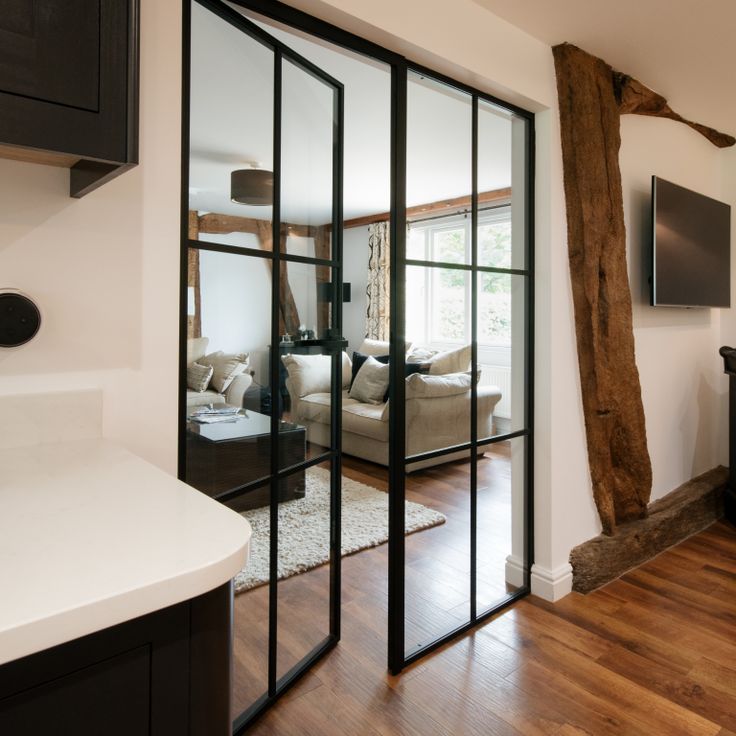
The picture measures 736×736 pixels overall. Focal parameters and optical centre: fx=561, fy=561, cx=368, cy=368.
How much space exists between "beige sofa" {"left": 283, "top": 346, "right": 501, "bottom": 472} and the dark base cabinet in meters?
1.17

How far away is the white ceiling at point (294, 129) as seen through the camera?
1459 millimetres

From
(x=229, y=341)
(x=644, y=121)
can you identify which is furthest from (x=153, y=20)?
(x=644, y=121)

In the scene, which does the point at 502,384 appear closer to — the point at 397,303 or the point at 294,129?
the point at 397,303

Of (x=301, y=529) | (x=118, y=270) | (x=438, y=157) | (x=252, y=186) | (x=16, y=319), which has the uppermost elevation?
(x=438, y=157)

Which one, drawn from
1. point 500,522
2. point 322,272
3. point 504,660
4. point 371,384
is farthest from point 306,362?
point 504,660

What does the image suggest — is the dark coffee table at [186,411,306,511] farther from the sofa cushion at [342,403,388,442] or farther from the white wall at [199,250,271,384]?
the sofa cushion at [342,403,388,442]

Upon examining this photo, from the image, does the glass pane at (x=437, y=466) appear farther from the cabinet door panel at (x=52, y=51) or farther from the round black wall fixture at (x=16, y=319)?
the cabinet door panel at (x=52, y=51)

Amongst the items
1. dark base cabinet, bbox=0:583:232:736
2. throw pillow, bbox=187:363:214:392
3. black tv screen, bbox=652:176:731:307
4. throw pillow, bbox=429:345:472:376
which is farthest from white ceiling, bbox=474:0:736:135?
dark base cabinet, bbox=0:583:232:736

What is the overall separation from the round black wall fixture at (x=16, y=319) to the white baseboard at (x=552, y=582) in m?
2.19

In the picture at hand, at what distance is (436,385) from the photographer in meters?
2.16

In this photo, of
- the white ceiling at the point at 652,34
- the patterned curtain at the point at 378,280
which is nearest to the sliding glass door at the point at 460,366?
the white ceiling at the point at 652,34

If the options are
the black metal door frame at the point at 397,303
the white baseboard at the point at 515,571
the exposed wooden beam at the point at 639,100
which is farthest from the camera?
the exposed wooden beam at the point at 639,100

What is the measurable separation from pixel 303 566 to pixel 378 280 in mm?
5457

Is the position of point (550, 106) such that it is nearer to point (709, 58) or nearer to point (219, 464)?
point (709, 58)
